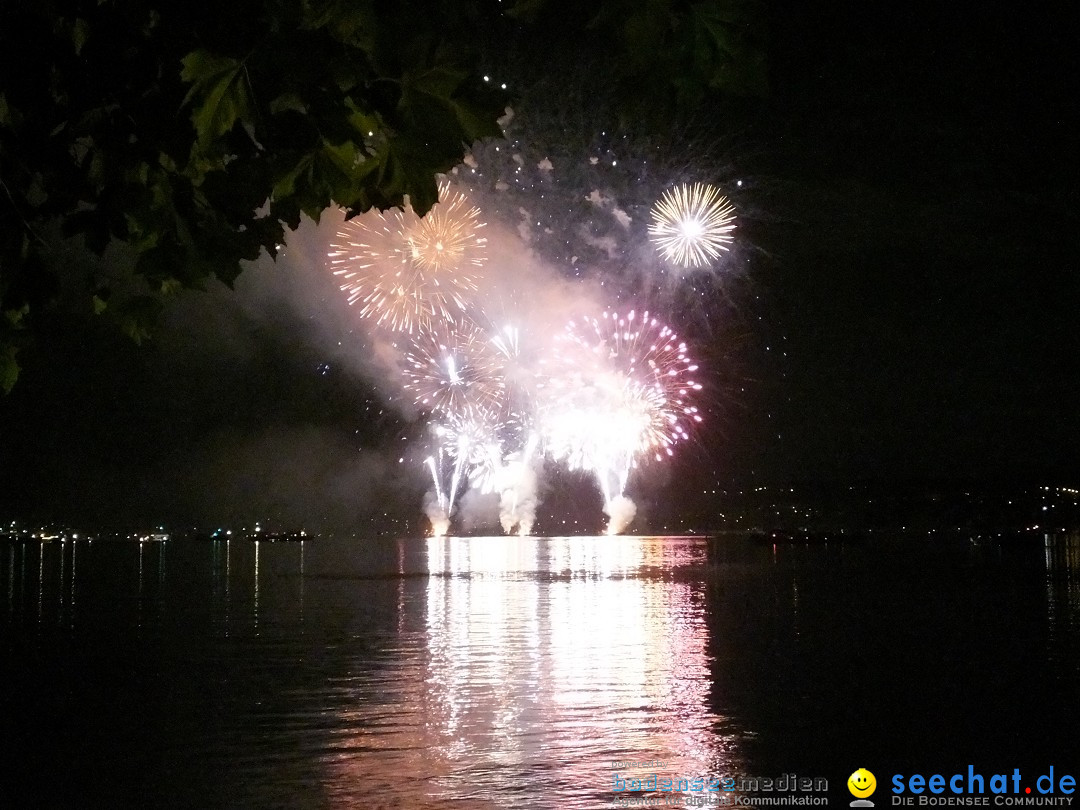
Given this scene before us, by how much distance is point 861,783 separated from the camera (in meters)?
10.5

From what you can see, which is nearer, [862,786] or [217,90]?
[217,90]

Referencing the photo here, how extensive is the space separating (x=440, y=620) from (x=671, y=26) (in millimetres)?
26586

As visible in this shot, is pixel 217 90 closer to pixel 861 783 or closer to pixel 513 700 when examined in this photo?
pixel 861 783

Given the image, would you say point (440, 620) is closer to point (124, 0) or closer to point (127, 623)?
point (127, 623)

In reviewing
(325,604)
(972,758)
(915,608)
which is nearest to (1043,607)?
(915,608)

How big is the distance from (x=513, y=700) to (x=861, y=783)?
5.87 metres

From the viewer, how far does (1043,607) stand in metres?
33.3

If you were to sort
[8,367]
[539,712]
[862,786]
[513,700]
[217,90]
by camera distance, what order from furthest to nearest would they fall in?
[513,700], [539,712], [862,786], [8,367], [217,90]

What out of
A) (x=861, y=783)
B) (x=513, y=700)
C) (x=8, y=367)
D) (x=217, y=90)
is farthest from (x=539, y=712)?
(x=217, y=90)

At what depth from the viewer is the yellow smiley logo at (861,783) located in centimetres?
1016

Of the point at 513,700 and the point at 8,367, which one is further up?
the point at 8,367

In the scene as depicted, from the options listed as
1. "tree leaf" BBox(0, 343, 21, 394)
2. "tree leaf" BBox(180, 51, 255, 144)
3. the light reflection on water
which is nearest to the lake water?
the light reflection on water

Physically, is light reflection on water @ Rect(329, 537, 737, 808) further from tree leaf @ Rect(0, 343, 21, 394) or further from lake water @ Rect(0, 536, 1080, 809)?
tree leaf @ Rect(0, 343, 21, 394)

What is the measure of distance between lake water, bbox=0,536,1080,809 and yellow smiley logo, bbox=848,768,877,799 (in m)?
0.12
